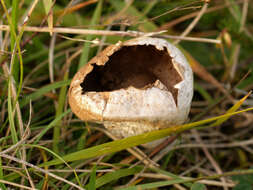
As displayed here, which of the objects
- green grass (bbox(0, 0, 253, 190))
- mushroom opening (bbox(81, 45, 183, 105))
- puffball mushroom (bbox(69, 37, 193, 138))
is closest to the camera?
puffball mushroom (bbox(69, 37, 193, 138))

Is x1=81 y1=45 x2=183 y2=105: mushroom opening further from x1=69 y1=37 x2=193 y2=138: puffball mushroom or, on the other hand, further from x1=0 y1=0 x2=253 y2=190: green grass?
x1=0 y1=0 x2=253 y2=190: green grass

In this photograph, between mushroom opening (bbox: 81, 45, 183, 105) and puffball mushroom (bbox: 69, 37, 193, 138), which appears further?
mushroom opening (bbox: 81, 45, 183, 105)

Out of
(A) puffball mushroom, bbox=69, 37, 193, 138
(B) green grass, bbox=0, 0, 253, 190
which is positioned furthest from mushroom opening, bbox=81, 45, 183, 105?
(B) green grass, bbox=0, 0, 253, 190

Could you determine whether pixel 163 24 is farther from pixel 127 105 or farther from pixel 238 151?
pixel 127 105

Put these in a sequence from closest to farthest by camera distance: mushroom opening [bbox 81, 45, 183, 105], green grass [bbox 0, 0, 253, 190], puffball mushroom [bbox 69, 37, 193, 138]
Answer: puffball mushroom [bbox 69, 37, 193, 138]
green grass [bbox 0, 0, 253, 190]
mushroom opening [bbox 81, 45, 183, 105]

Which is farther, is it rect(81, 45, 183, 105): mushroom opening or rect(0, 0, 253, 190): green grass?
rect(81, 45, 183, 105): mushroom opening

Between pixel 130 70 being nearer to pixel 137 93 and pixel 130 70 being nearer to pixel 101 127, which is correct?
pixel 101 127
